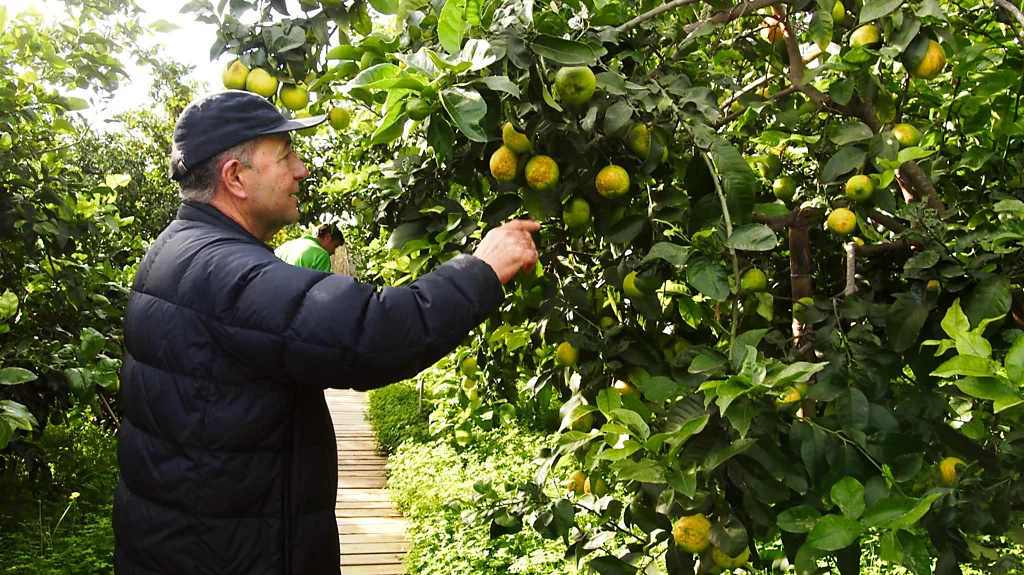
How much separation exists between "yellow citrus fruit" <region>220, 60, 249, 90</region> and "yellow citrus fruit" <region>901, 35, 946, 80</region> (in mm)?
1310

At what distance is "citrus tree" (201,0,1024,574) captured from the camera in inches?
47.7

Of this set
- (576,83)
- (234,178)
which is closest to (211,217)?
(234,178)

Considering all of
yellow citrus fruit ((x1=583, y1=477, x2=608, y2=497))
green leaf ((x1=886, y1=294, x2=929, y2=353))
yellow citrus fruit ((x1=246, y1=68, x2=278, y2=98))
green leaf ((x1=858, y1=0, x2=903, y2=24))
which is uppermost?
yellow citrus fruit ((x1=246, y1=68, x2=278, y2=98))

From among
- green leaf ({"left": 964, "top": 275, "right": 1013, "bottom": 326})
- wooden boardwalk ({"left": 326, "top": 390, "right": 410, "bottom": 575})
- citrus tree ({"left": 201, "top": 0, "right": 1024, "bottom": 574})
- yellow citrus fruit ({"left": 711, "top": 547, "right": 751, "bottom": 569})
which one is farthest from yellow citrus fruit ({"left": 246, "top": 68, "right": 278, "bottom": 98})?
wooden boardwalk ({"left": 326, "top": 390, "right": 410, "bottom": 575})

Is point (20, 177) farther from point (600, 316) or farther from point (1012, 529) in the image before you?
point (1012, 529)

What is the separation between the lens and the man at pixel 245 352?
4.27 ft

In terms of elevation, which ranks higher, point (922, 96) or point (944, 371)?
point (922, 96)

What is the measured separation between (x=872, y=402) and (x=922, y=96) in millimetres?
902

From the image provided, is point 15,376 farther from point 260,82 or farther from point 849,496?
point 849,496

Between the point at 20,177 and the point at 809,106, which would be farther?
the point at 20,177

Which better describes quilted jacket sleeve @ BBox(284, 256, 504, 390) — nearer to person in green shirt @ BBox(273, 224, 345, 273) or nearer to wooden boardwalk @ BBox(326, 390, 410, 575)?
person in green shirt @ BBox(273, 224, 345, 273)

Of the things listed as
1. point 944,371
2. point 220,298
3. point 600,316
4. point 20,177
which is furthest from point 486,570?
point 944,371

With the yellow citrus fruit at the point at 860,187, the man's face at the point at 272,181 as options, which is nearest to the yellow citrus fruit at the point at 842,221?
the yellow citrus fruit at the point at 860,187

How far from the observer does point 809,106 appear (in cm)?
183
